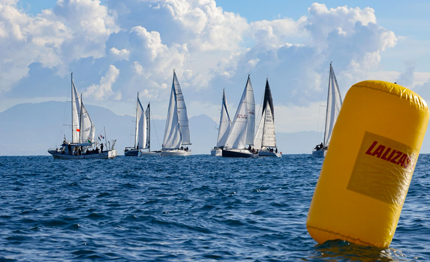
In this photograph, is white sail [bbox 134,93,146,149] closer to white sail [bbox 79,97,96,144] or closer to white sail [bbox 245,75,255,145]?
white sail [bbox 79,97,96,144]

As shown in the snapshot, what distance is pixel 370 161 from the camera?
814 centimetres

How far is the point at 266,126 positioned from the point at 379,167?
74779mm

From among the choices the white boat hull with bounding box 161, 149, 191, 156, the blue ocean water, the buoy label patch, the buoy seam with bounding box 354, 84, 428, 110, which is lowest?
the blue ocean water

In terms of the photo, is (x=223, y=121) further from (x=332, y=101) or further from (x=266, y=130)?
(x=332, y=101)

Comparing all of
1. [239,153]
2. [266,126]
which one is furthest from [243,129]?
[266,126]

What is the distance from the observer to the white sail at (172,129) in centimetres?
8981

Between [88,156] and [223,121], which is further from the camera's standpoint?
[223,121]

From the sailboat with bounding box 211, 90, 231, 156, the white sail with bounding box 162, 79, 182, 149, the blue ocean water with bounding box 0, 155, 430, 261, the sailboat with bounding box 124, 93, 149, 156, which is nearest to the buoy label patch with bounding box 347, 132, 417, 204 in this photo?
the blue ocean water with bounding box 0, 155, 430, 261

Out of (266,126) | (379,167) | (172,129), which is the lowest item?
(379,167)

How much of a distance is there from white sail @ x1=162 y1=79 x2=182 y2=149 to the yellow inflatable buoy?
8187 cm

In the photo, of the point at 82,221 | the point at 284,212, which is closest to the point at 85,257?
the point at 82,221

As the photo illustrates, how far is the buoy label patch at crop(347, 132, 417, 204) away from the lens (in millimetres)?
8078

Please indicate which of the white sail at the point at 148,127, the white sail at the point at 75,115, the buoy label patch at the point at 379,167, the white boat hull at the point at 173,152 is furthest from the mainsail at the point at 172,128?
the buoy label patch at the point at 379,167

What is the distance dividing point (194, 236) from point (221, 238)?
0.71 meters
